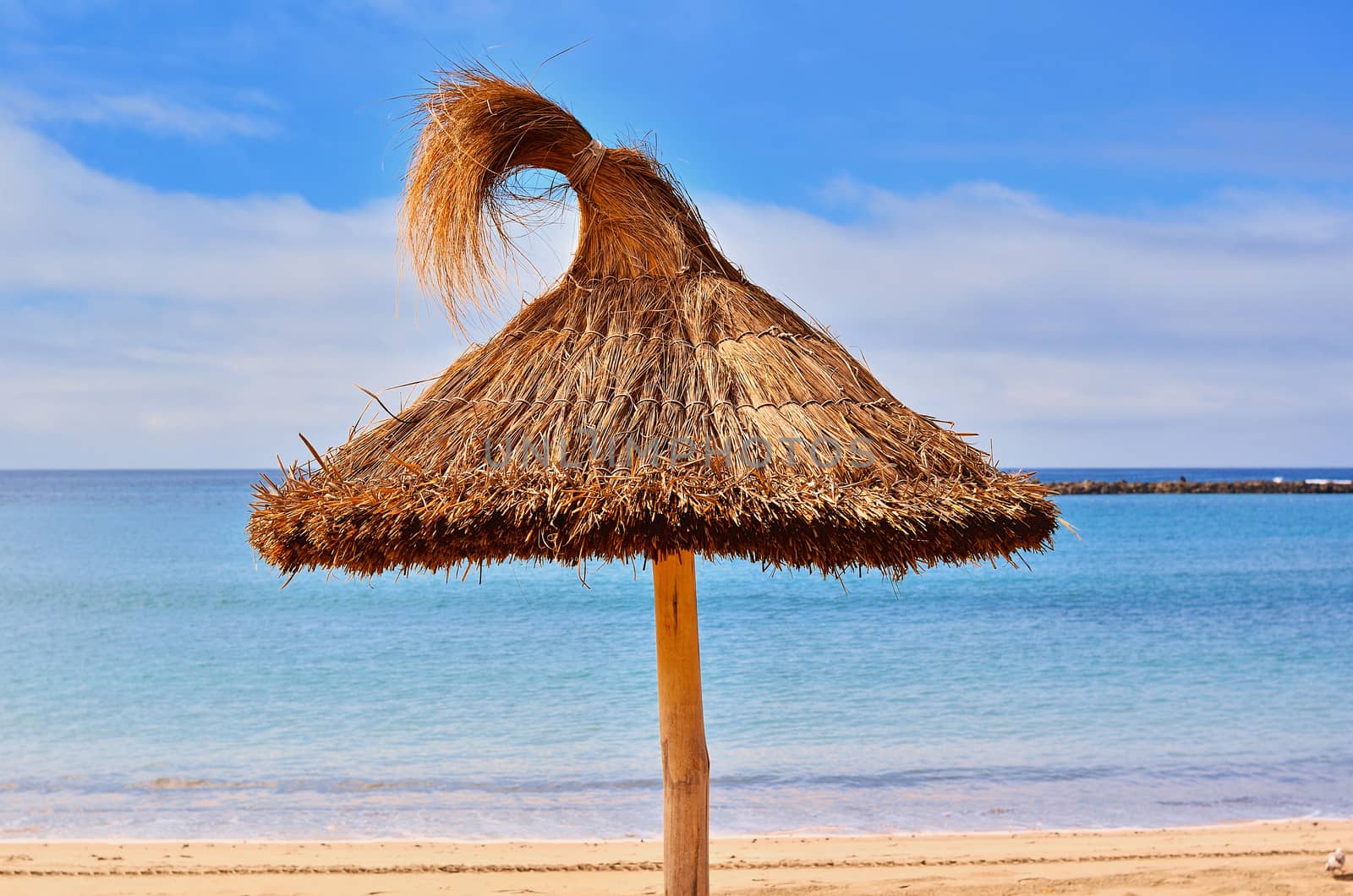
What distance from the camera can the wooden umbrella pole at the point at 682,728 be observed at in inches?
128

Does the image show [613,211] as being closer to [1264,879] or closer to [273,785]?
[1264,879]

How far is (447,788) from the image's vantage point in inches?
273

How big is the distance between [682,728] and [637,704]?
631 centimetres

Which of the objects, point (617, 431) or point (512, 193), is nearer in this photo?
point (617, 431)

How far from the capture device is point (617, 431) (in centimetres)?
279

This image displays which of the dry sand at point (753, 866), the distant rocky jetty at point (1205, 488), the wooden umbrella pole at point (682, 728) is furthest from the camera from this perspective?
the distant rocky jetty at point (1205, 488)

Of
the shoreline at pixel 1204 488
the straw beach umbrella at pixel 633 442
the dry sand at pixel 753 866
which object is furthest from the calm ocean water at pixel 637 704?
the shoreline at pixel 1204 488

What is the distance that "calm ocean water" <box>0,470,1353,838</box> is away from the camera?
6.56 metres

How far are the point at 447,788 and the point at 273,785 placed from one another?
1.30 metres

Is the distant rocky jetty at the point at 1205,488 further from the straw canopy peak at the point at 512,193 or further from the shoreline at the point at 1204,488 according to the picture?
the straw canopy peak at the point at 512,193

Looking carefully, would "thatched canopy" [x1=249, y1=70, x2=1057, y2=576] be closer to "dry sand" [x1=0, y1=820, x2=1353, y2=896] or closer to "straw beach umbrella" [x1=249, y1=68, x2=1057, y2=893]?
"straw beach umbrella" [x1=249, y1=68, x2=1057, y2=893]

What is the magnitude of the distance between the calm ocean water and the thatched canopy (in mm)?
3858

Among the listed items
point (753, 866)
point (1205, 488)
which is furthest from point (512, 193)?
point (1205, 488)

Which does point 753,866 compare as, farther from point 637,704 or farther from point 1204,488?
point 1204,488
